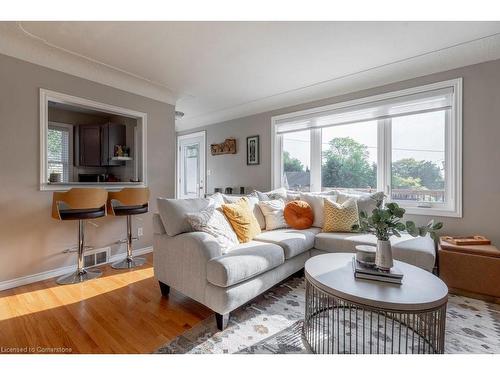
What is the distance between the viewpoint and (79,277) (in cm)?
262

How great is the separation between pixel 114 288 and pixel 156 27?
2.46 meters

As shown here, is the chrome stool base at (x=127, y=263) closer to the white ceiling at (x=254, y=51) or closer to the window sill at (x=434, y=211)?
the white ceiling at (x=254, y=51)

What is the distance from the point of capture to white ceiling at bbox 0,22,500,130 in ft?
7.23

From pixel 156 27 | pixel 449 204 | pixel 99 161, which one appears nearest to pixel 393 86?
pixel 449 204

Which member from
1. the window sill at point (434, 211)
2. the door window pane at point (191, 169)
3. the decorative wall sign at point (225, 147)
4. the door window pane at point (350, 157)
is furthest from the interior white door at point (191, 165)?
the window sill at point (434, 211)

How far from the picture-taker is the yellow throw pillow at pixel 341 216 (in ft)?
9.32

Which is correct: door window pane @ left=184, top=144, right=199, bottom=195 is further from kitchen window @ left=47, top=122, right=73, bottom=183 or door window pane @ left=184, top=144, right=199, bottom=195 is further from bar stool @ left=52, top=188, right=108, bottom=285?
bar stool @ left=52, top=188, right=108, bottom=285

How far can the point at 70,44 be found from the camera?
8.09 ft

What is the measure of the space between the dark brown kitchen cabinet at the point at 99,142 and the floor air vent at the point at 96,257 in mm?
1922

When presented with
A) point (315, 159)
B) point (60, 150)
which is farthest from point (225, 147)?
point (60, 150)

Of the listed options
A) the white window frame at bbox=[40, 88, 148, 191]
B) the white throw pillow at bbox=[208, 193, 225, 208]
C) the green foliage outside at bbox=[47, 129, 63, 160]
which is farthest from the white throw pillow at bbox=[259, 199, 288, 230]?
the green foliage outside at bbox=[47, 129, 63, 160]

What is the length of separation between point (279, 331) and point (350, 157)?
2687 millimetres

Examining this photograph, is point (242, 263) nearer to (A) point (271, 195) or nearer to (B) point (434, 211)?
(A) point (271, 195)

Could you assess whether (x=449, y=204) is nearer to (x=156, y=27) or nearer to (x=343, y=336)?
(x=343, y=336)
